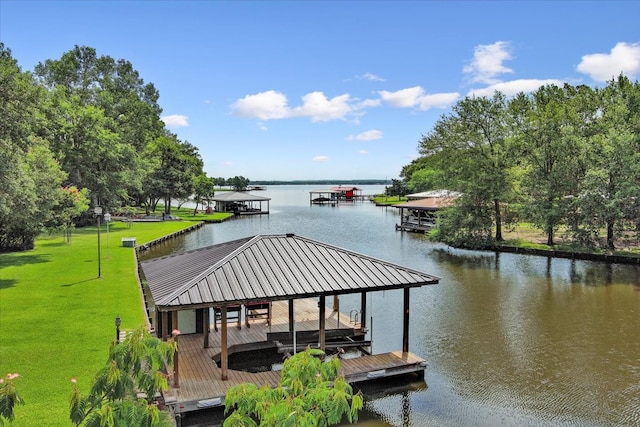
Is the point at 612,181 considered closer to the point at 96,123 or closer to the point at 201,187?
the point at 96,123

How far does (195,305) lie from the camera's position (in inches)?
364

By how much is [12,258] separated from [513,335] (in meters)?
23.3

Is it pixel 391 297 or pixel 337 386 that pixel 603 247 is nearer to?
pixel 391 297

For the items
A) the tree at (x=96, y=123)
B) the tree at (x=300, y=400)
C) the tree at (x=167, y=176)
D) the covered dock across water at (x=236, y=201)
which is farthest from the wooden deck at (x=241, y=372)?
the covered dock across water at (x=236, y=201)

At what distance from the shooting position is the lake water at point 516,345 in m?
9.94

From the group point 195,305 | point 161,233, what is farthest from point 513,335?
point 161,233

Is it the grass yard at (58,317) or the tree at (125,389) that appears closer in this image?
the tree at (125,389)

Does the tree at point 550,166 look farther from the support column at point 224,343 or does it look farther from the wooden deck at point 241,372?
the support column at point 224,343

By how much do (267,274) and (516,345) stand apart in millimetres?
7764

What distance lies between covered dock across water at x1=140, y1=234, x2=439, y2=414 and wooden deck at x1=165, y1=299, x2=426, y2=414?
20mm

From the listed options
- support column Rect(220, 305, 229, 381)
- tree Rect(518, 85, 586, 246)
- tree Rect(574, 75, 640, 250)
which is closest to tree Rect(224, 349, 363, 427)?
support column Rect(220, 305, 229, 381)

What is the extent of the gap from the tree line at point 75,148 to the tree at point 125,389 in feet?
45.2

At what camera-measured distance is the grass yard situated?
31.2ft

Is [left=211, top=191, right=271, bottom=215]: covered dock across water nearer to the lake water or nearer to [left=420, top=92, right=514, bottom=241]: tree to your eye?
[left=420, top=92, right=514, bottom=241]: tree
